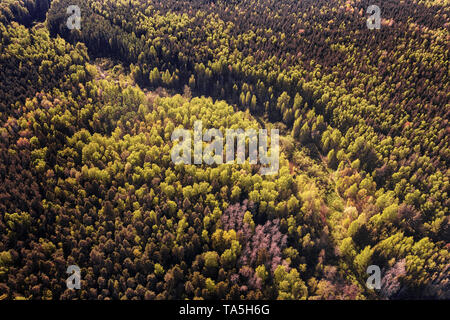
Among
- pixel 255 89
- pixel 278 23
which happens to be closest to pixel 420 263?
pixel 255 89

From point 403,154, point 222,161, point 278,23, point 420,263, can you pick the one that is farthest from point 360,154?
point 278,23

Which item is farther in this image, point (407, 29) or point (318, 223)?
point (407, 29)

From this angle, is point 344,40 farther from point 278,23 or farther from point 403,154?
point 403,154

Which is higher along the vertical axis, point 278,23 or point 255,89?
point 278,23

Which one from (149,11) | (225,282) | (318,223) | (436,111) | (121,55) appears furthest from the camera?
(149,11)

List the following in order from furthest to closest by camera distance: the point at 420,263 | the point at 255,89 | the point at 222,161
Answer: the point at 255,89
the point at 222,161
the point at 420,263

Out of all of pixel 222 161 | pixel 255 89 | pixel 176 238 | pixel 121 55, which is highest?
pixel 121 55

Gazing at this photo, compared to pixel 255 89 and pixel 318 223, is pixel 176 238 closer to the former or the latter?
pixel 318 223
